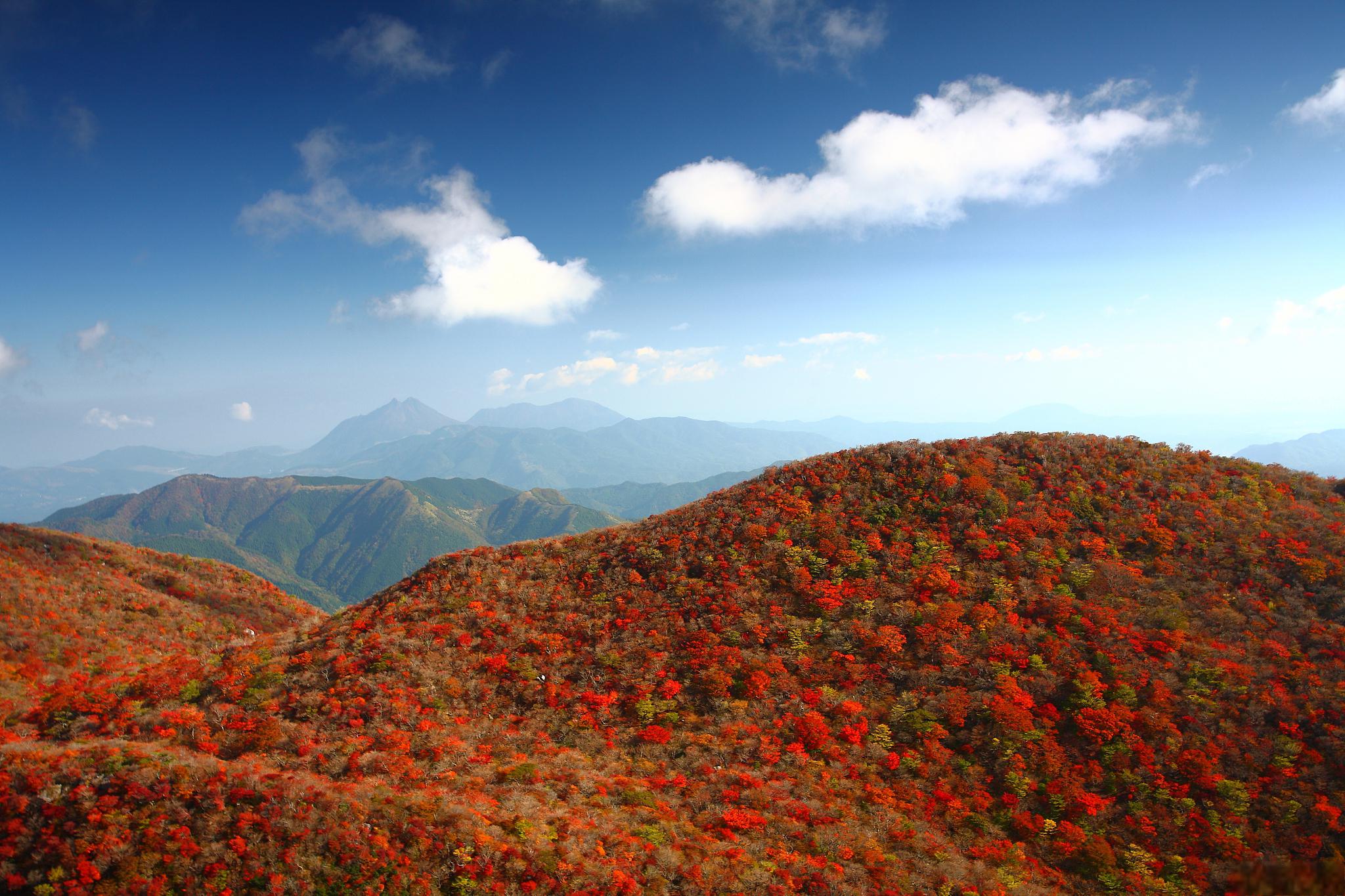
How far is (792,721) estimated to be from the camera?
23.2 meters

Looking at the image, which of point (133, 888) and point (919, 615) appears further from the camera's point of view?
point (919, 615)

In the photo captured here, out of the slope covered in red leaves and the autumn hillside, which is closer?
the slope covered in red leaves

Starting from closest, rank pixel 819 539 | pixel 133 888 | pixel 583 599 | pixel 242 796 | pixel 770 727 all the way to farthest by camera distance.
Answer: pixel 133 888
pixel 242 796
pixel 770 727
pixel 583 599
pixel 819 539

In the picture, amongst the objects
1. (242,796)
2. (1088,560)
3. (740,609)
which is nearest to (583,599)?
(740,609)

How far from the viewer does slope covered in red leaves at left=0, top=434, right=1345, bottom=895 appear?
14680 mm

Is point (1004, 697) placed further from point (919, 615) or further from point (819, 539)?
point (819, 539)

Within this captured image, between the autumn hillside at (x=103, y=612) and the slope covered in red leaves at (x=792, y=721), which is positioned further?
the autumn hillside at (x=103, y=612)

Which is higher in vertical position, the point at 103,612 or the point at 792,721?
the point at 103,612

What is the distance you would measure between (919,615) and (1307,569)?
65.6ft

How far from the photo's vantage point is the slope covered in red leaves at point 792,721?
1468 centimetres

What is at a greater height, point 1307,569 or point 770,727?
point 1307,569

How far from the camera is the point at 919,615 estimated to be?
28.2 meters

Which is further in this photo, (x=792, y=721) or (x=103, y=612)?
(x=103, y=612)

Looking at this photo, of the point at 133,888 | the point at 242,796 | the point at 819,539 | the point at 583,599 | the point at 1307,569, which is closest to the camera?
the point at 133,888
